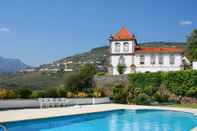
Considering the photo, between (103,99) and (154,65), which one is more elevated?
(154,65)

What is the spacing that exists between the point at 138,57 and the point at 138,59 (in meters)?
0.26

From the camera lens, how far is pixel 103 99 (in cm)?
3120

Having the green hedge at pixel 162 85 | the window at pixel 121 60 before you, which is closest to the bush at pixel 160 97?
the green hedge at pixel 162 85

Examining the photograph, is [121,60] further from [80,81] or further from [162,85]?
[162,85]

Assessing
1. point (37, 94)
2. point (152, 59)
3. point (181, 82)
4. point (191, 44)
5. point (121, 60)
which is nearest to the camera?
point (37, 94)

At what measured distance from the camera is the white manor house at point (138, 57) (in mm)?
44125

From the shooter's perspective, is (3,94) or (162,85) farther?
(162,85)

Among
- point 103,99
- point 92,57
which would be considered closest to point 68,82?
point 103,99

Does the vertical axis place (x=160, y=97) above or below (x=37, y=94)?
below

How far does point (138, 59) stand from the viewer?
45.2 metres

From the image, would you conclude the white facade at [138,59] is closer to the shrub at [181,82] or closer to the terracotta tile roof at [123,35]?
the terracotta tile roof at [123,35]

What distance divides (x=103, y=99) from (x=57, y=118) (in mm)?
14771

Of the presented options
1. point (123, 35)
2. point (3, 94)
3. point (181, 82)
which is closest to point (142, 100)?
point (181, 82)

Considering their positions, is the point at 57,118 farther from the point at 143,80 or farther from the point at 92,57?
the point at 92,57
